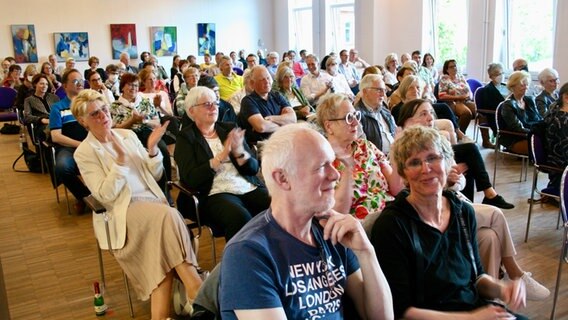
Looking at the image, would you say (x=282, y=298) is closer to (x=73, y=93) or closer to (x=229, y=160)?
(x=229, y=160)

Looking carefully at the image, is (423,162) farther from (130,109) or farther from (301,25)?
(301,25)

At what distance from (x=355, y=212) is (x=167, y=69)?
14.0 meters

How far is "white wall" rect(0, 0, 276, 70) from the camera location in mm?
13530

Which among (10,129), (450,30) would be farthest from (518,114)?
(10,129)

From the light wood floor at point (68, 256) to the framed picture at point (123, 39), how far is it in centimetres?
967

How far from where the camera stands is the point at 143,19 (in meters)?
14.9

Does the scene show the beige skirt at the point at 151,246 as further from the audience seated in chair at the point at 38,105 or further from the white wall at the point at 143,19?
the white wall at the point at 143,19

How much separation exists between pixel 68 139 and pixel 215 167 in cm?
223

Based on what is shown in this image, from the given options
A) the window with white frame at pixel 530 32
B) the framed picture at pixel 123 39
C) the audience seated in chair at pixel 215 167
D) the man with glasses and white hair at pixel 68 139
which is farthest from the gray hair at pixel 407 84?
the framed picture at pixel 123 39

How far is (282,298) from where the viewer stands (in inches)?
56.0

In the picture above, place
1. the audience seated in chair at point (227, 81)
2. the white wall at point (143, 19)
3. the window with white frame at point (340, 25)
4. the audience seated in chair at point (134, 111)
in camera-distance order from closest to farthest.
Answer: the audience seated in chair at point (134, 111) < the audience seated in chair at point (227, 81) < the white wall at point (143, 19) < the window with white frame at point (340, 25)

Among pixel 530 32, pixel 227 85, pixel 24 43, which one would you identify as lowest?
pixel 227 85

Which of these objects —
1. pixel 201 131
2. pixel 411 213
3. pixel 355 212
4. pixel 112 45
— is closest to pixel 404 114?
pixel 355 212

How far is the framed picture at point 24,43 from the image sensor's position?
1336 centimetres
